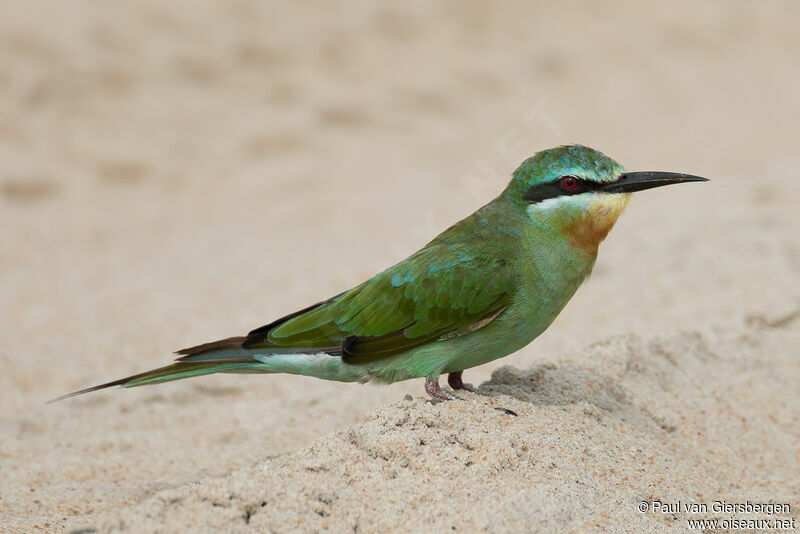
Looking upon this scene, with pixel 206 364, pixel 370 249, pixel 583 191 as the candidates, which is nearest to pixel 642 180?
pixel 583 191

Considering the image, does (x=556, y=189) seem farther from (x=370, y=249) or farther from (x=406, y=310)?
(x=370, y=249)

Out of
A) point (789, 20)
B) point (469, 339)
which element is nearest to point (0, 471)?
point (469, 339)

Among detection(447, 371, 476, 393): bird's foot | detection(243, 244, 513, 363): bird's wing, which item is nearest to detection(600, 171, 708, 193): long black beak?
detection(243, 244, 513, 363): bird's wing

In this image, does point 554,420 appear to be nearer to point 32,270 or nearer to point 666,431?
point 666,431

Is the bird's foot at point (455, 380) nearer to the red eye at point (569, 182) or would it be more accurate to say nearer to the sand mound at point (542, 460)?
the sand mound at point (542, 460)

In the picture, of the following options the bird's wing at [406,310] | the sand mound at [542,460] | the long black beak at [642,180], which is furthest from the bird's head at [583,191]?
the sand mound at [542,460]

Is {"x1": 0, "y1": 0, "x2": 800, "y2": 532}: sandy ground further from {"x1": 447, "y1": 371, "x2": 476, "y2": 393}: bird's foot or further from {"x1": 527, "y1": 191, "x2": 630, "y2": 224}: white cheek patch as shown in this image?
{"x1": 527, "y1": 191, "x2": 630, "y2": 224}: white cheek patch
